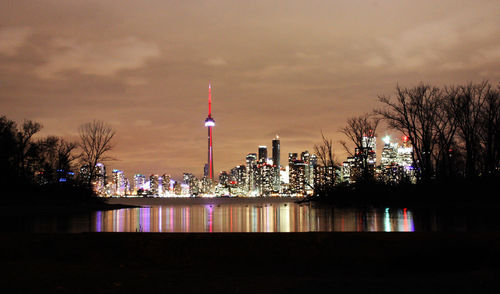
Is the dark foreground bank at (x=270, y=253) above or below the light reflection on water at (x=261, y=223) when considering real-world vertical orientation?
above

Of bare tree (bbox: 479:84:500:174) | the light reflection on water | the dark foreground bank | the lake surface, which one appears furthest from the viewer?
bare tree (bbox: 479:84:500:174)

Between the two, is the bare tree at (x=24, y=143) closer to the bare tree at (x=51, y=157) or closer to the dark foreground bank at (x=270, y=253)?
the bare tree at (x=51, y=157)

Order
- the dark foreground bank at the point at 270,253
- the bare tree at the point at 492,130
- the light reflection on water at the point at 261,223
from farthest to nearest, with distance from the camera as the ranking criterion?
the bare tree at the point at 492,130 < the light reflection on water at the point at 261,223 < the dark foreground bank at the point at 270,253

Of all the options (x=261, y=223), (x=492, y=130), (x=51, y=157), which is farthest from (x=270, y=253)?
(x=51, y=157)

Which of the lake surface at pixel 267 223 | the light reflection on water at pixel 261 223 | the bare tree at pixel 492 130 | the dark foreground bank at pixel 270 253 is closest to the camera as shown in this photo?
the dark foreground bank at pixel 270 253

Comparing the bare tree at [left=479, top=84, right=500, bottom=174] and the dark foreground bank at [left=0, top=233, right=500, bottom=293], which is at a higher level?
the bare tree at [left=479, top=84, right=500, bottom=174]

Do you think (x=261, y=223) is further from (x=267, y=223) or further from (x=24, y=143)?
(x=24, y=143)

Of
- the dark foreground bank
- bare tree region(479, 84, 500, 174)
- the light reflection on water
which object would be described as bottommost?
the light reflection on water

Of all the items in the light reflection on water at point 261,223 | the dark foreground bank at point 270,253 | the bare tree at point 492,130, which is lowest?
the light reflection on water at point 261,223

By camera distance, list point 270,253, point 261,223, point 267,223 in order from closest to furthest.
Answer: point 270,253 < point 267,223 < point 261,223

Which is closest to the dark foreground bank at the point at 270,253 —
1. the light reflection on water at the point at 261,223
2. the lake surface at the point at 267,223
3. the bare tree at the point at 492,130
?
the lake surface at the point at 267,223

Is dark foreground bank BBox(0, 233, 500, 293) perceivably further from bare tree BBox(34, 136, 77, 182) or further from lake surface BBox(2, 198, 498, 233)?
bare tree BBox(34, 136, 77, 182)

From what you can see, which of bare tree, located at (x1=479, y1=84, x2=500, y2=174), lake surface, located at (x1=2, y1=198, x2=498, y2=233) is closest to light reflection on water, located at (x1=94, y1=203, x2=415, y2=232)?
lake surface, located at (x1=2, y1=198, x2=498, y2=233)

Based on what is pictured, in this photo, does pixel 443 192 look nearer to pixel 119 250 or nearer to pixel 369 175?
pixel 369 175
